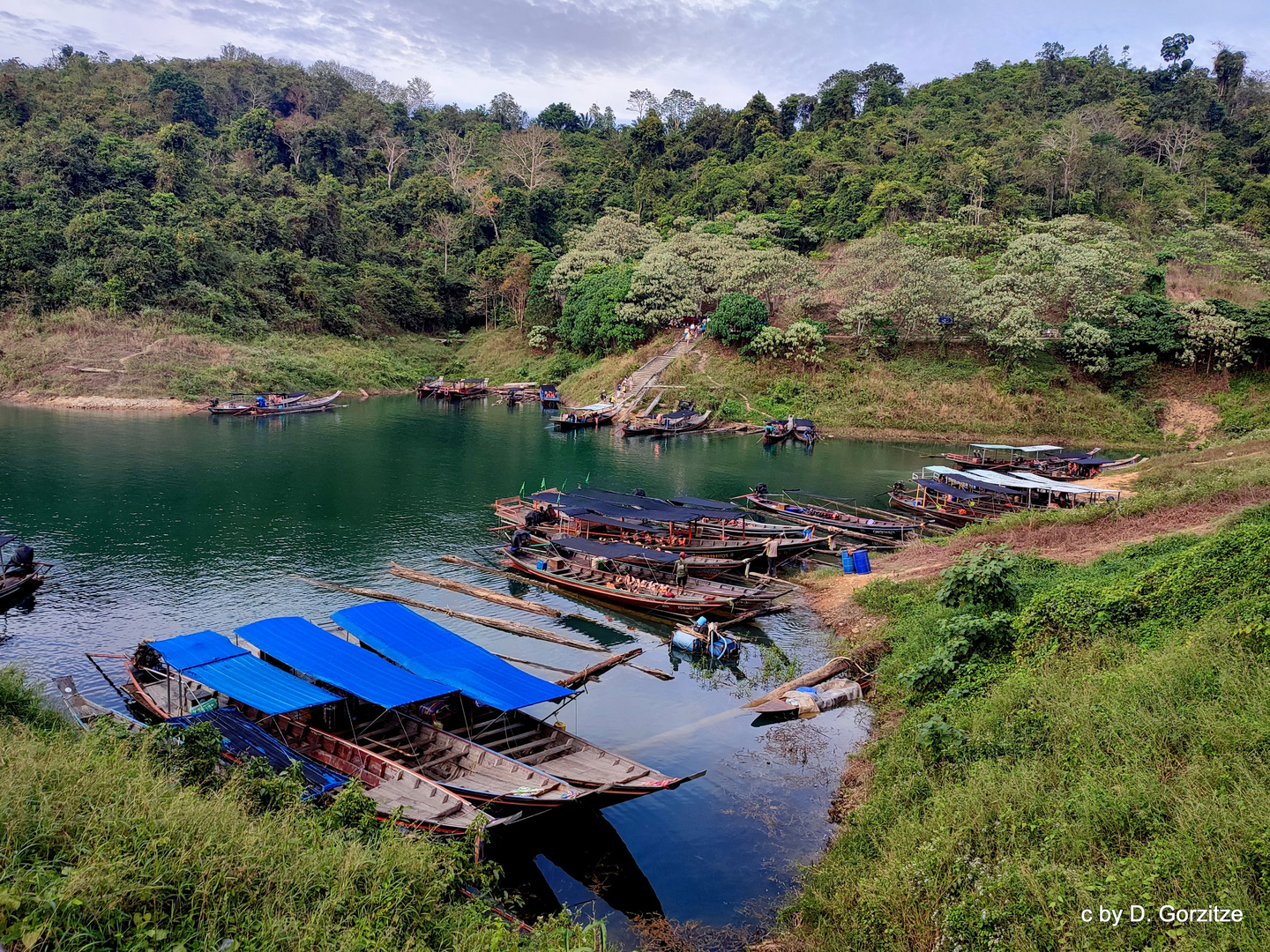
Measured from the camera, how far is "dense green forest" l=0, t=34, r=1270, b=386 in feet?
191

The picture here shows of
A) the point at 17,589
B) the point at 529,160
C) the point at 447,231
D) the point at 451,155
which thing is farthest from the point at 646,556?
the point at 451,155

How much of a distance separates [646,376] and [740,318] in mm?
8821

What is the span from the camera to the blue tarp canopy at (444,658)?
577 inches

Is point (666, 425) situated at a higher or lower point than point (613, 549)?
higher

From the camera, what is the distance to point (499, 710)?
15.1m

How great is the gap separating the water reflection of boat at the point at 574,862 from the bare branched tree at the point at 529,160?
304 ft

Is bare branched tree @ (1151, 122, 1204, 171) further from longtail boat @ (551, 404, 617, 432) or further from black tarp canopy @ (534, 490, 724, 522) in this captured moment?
black tarp canopy @ (534, 490, 724, 522)

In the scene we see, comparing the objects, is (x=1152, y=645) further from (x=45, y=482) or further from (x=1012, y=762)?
(x=45, y=482)

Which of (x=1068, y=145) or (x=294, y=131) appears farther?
(x=294, y=131)

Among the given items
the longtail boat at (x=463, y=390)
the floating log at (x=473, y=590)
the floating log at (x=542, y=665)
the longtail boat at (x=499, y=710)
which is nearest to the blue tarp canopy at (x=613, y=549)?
the floating log at (x=473, y=590)

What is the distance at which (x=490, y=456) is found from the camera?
45.9m

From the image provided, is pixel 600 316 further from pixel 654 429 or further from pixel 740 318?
pixel 654 429

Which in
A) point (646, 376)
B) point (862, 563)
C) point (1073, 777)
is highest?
point (646, 376)

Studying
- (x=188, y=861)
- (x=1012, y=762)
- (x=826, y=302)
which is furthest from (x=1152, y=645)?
(x=826, y=302)
